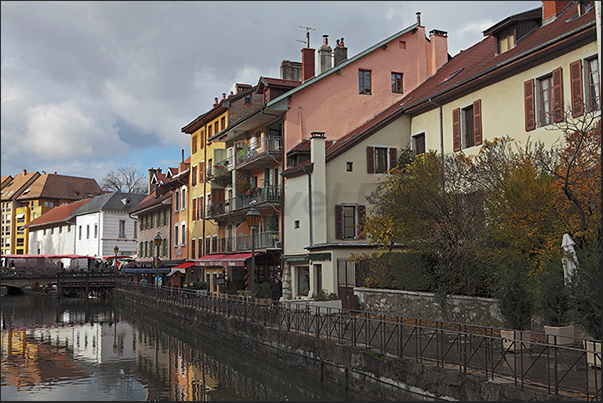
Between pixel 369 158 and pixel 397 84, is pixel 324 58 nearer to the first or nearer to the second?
pixel 397 84

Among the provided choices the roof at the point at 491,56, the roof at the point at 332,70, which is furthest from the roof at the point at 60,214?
the roof at the point at 491,56

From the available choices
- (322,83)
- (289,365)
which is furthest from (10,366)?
(322,83)

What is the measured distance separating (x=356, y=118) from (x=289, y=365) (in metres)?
18.0

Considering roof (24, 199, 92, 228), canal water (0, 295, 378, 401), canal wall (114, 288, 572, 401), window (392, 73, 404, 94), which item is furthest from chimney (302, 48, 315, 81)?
roof (24, 199, 92, 228)

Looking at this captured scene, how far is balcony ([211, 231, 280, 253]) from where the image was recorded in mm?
31969

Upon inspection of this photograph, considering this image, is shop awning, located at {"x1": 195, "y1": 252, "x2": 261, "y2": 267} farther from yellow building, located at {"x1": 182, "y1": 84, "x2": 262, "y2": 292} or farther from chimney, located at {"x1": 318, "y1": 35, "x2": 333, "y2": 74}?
chimney, located at {"x1": 318, "y1": 35, "x2": 333, "y2": 74}

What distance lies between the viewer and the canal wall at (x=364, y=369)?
10.4 m

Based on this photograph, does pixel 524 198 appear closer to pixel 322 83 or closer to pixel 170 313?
pixel 322 83

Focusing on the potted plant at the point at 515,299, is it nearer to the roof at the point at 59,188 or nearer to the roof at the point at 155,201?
the roof at the point at 155,201

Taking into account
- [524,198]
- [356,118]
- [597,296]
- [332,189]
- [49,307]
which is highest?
[356,118]

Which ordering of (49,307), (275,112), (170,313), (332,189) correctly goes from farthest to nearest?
(49,307), (170,313), (275,112), (332,189)

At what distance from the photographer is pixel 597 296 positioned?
10.5m

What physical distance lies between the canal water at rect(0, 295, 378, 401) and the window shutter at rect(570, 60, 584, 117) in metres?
10.9

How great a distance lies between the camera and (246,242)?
1391 inches
